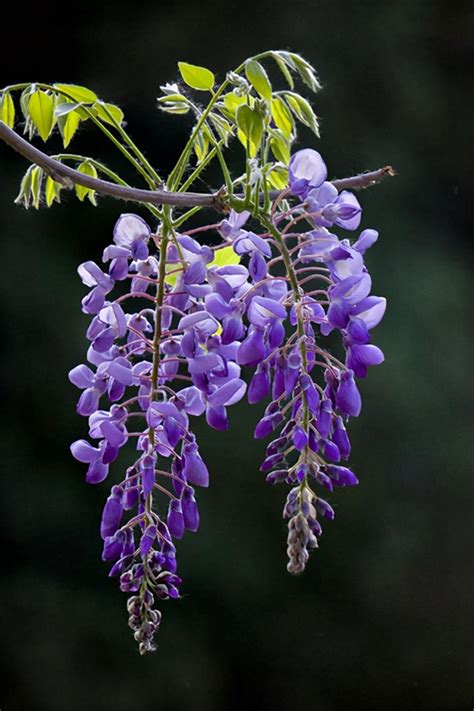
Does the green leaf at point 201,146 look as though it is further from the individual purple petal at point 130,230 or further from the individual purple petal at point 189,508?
the individual purple petal at point 189,508

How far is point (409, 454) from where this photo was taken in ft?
8.91

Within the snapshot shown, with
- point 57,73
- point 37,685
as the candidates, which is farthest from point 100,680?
point 57,73

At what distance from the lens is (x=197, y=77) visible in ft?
2.12

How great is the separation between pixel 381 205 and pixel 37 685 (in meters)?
1.69

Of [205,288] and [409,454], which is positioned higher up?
[205,288]

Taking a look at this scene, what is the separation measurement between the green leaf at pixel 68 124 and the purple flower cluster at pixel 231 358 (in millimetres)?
104

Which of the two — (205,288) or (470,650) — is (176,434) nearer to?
(205,288)

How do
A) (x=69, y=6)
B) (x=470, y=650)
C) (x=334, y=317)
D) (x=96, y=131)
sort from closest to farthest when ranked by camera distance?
(x=334, y=317), (x=96, y=131), (x=69, y=6), (x=470, y=650)

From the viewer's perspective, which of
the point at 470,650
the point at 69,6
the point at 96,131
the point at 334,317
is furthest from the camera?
the point at 470,650

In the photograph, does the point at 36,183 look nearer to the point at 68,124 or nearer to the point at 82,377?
the point at 68,124

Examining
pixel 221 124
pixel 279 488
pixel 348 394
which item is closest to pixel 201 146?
pixel 221 124

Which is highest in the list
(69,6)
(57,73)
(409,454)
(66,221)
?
(69,6)

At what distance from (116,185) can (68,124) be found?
0.53 feet

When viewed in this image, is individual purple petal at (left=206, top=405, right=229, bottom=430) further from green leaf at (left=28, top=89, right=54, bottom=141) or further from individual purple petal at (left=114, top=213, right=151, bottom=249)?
green leaf at (left=28, top=89, right=54, bottom=141)
